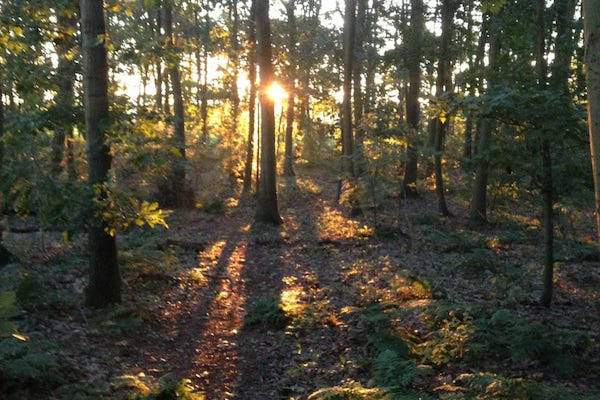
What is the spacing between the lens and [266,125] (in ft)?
54.6

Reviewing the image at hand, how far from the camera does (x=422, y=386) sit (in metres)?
5.39

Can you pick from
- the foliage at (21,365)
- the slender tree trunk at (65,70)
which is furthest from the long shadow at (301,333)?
the slender tree trunk at (65,70)

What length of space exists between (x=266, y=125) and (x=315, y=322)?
32.1 feet

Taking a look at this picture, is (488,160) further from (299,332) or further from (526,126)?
(299,332)

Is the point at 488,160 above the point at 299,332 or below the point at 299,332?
above

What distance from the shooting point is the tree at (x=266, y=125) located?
16156 mm

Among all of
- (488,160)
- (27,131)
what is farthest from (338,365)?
(27,131)

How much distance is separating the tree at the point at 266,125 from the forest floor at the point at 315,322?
272 cm

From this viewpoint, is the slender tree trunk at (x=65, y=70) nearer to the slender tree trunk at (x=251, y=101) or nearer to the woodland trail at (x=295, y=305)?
the woodland trail at (x=295, y=305)

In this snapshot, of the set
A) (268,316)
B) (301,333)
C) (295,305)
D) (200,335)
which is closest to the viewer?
(301,333)

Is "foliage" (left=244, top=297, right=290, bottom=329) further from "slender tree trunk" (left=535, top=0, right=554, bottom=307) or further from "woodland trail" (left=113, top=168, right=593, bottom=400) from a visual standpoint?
"slender tree trunk" (left=535, top=0, right=554, bottom=307)

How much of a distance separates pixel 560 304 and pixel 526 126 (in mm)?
3550

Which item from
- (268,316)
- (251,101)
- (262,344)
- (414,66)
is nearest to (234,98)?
(251,101)

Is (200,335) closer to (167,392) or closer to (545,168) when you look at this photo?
(167,392)
